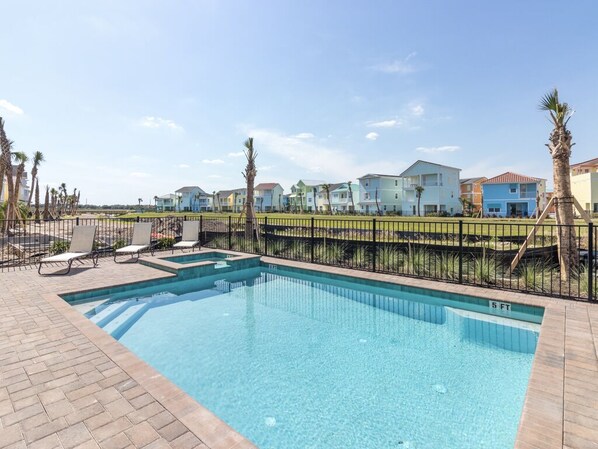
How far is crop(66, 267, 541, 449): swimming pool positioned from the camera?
9.21 ft

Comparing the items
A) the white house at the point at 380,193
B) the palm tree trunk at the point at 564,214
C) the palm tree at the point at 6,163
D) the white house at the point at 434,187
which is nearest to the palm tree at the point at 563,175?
the palm tree trunk at the point at 564,214

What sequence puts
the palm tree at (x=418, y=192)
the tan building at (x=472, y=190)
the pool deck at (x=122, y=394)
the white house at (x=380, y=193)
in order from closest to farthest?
1. the pool deck at (x=122, y=394)
2. the palm tree at (x=418, y=192)
3. the tan building at (x=472, y=190)
4. the white house at (x=380, y=193)

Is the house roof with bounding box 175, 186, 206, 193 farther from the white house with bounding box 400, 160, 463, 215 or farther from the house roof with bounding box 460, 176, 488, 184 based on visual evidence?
the house roof with bounding box 460, 176, 488, 184

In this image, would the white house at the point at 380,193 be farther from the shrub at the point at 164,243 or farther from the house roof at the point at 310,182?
the shrub at the point at 164,243

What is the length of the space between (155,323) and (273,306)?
220cm

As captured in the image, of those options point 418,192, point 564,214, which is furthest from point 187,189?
point 564,214

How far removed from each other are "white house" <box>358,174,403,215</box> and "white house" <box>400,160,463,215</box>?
654cm

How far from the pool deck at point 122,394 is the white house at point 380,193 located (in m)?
51.6

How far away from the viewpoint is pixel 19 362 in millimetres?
3238

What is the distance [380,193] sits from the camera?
180ft

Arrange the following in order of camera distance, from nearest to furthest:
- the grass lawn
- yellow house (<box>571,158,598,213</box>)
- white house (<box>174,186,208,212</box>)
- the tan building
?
the grass lawn < yellow house (<box>571,158,598,213</box>) < the tan building < white house (<box>174,186,208,212</box>)

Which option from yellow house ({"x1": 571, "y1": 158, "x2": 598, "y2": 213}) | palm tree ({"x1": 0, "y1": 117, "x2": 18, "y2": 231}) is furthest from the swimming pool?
yellow house ({"x1": 571, "y1": 158, "x2": 598, "y2": 213})

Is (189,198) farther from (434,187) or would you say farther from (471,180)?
(471,180)

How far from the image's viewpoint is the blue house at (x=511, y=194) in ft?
136
